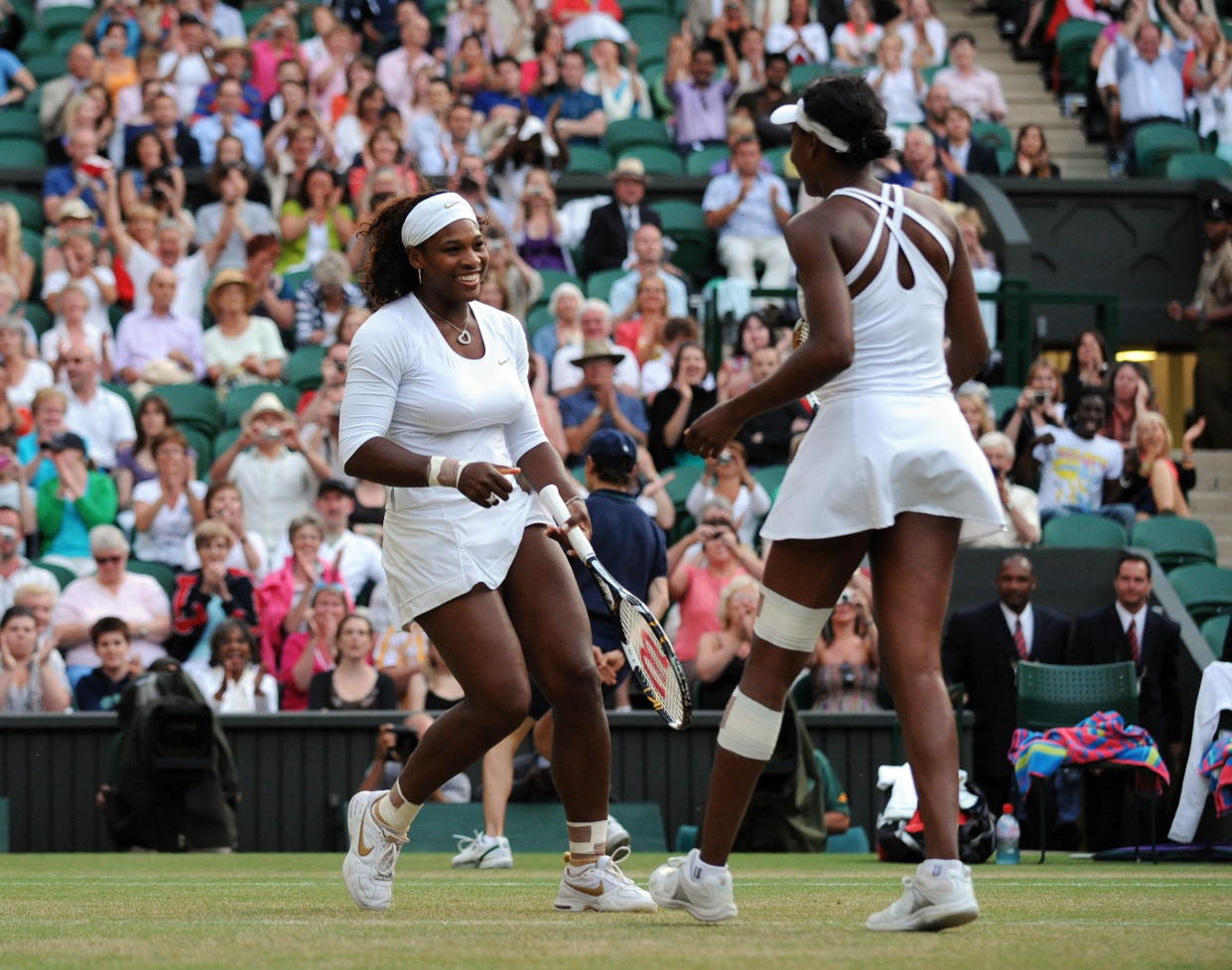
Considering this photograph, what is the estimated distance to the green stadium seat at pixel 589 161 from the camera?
685 inches

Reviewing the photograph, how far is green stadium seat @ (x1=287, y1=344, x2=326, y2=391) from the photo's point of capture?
14.6m

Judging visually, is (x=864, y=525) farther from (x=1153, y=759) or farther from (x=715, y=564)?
(x=715, y=564)

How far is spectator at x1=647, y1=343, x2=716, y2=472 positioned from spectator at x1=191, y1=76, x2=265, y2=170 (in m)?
4.21

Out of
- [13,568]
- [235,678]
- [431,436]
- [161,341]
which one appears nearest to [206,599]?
[235,678]

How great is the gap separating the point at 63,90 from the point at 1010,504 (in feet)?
27.4

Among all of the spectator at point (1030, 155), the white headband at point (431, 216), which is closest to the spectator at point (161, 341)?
the spectator at point (1030, 155)

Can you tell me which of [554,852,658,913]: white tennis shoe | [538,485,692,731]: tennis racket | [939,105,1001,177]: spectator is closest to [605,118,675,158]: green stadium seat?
[939,105,1001,177]: spectator

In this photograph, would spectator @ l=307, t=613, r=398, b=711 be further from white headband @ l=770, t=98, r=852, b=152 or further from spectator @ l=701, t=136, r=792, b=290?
white headband @ l=770, t=98, r=852, b=152

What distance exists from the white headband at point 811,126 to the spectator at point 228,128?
11765mm

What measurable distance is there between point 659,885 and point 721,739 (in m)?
0.44

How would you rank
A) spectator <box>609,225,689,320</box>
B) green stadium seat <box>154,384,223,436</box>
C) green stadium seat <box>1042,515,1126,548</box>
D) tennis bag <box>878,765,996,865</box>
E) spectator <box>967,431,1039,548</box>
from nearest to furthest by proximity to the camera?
tennis bag <box>878,765,996,865</box>, spectator <box>967,431,1039,548</box>, green stadium seat <box>1042,515,1126,548</box>, green stadium seat <box>154,384,223,436</box>, spectator <box>609,225,689,320</box>

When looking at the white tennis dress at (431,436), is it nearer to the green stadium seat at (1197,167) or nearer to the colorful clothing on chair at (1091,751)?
the colorful clothing on chair at (1091,751)

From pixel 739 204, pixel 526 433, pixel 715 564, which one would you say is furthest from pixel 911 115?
pixel 526 433

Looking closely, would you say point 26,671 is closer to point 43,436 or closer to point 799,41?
point 43,436
